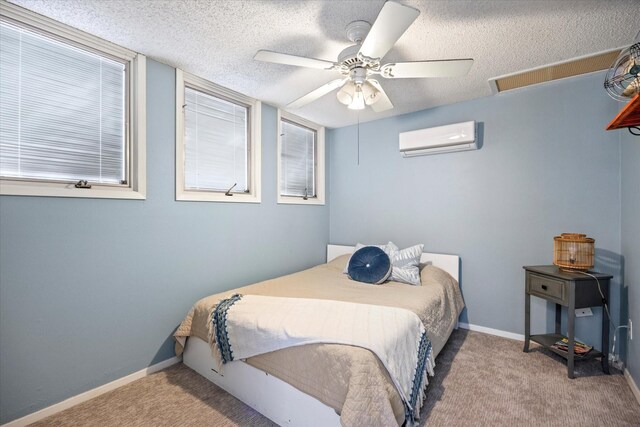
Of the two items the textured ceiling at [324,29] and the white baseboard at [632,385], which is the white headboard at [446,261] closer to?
the white baseboard at [632,385]

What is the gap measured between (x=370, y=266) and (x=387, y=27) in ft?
6.52

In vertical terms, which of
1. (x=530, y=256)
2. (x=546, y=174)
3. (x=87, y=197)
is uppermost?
(x=546, y=174)

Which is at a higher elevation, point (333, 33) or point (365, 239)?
point (333, 33)

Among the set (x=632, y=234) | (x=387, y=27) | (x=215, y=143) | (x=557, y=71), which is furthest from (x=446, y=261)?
(x=215, y=143)

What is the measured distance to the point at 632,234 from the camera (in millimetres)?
1997

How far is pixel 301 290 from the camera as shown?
2396 mm

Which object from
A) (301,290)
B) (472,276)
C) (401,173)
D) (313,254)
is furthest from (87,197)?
(472,276)

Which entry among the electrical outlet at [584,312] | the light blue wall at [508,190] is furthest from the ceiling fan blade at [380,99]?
the electrical outlet at [584,312]

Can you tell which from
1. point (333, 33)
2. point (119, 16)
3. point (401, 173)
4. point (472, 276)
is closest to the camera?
point (119, 16)

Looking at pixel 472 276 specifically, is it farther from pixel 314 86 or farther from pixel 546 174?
pixel 314 86

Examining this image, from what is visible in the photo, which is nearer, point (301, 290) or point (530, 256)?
point (301, 290)

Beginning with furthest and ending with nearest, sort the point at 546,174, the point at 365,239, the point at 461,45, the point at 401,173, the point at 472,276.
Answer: the point at 365,239, the point at 401,173, the point at 472,276, the point at 546,174, the point at 461,45

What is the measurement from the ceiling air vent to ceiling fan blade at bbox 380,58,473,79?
1066 mm

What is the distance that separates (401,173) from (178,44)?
2490mm
